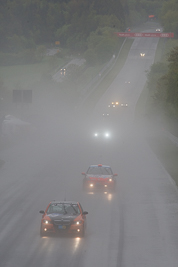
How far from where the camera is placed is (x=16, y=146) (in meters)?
64.1

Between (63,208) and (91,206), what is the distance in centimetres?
739

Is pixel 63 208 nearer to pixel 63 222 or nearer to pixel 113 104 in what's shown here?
pixel 63 222

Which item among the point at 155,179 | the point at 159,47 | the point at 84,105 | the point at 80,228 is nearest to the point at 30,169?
the point at 155,179

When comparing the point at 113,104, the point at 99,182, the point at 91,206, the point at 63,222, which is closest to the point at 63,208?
the point at 63,222

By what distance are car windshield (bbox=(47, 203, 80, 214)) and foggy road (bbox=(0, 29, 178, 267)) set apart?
102 centimetres

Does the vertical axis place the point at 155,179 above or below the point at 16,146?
below

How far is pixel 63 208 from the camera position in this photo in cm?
2070

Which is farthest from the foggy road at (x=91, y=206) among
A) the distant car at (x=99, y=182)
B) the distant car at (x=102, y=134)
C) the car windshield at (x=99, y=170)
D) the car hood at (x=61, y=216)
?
the distant car at (x=102, y=134)

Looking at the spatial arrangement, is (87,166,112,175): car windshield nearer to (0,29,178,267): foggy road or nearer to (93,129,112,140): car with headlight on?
(0,29,178,267): foggy road

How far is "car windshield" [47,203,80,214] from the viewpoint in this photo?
2055 centimetres

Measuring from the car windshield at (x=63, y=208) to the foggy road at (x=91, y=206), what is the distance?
1024 millimetres

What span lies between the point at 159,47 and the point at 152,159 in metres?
144

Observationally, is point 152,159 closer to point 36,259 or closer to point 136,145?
point 136,145

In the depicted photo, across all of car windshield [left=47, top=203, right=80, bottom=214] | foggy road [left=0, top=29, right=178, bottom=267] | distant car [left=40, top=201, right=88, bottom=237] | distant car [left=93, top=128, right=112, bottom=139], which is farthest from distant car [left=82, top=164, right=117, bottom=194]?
distant car [left=93, top=128, right=112, bottom=139]
